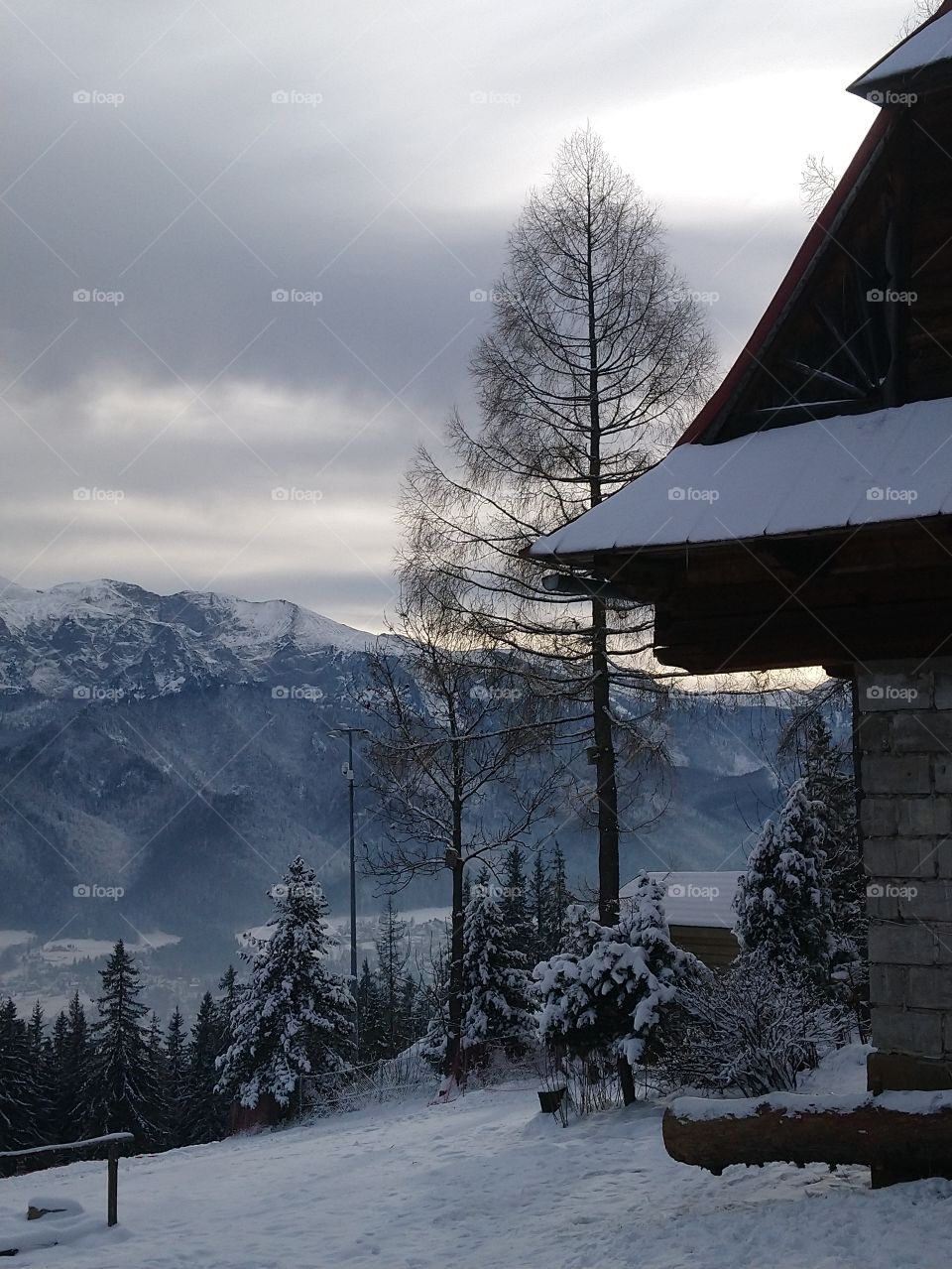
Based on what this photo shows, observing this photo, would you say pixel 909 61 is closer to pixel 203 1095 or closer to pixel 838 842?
pixel 838 842

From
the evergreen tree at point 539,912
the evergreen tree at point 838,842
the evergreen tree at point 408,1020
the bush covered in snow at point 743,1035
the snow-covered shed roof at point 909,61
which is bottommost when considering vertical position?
the evergreen tree at point 408,1020

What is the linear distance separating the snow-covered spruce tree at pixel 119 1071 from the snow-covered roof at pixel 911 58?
4659 cm

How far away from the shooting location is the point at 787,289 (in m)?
8.16

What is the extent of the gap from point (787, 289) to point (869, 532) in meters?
2.33

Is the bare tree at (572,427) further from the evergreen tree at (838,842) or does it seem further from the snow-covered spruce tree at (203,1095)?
the snow-covered spruce tree at (203,1095)

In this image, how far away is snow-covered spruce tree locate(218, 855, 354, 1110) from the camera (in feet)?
97.0

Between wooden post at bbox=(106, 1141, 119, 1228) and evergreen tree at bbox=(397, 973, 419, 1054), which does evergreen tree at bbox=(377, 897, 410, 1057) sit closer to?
evergreen tree at bbox=(397, 973, 419, 1054)

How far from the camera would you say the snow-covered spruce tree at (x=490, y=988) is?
2439 centimetres

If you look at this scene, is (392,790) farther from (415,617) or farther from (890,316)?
(890,316)

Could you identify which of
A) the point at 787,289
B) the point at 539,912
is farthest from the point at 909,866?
the point at 539,912

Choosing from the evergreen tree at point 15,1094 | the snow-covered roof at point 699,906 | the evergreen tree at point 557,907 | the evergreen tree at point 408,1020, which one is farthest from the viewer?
the evergreen tree at point 408,1020

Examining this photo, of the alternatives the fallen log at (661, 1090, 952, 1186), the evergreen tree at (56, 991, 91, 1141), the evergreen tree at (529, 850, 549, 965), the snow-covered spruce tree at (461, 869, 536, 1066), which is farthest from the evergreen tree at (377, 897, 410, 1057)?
the fallen log at (661, 1090, 952, 1186)

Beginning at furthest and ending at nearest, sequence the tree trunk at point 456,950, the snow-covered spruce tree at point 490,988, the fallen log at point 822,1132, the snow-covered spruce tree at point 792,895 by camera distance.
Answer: the snow-covered spruce tree at point 490,988 < the tree trunk at point 456,950 < the snow-covered spruce tree at point 792,895 < the fallen log at point 822,1132

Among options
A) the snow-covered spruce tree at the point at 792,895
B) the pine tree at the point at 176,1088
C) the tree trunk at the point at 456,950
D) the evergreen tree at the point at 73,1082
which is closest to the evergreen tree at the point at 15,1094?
the evergreen tree at the point at 73,1082
